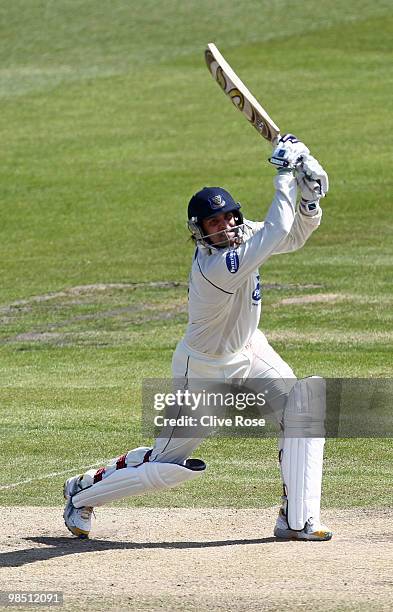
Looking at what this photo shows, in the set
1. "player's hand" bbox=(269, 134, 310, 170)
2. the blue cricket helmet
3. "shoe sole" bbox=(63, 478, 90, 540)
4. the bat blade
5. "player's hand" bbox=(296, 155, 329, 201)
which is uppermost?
the bat blade

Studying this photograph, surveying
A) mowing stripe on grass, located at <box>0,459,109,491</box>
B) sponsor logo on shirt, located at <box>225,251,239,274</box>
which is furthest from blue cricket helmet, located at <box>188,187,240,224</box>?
mowing stripe on grass, located at <box>0,459,109,491</box>

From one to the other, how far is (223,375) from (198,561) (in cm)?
115

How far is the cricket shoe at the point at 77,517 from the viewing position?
330 inches

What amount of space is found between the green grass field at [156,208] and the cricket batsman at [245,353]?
1.24 meters

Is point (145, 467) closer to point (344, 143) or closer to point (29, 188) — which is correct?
point (29, 188)

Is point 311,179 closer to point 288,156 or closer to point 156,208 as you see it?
point 288,156

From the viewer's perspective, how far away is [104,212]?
25.1m

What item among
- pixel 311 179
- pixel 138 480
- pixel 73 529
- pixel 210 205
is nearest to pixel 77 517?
pixel 73 529

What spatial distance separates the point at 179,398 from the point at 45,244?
1530 cm

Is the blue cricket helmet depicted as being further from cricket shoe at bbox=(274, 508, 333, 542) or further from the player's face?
cricket shoe at bbox=(274, 508, 333, 542)

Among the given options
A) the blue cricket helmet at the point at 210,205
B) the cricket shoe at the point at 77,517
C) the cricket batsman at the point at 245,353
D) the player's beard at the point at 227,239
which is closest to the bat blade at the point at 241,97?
the cricket batsman at the point at 245,353

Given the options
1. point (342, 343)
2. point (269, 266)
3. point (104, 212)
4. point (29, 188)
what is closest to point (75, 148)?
point (29, 188)

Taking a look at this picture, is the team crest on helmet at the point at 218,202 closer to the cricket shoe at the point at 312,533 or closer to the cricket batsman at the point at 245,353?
the cricket batsman at the point at 245,353

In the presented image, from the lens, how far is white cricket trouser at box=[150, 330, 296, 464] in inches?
316
